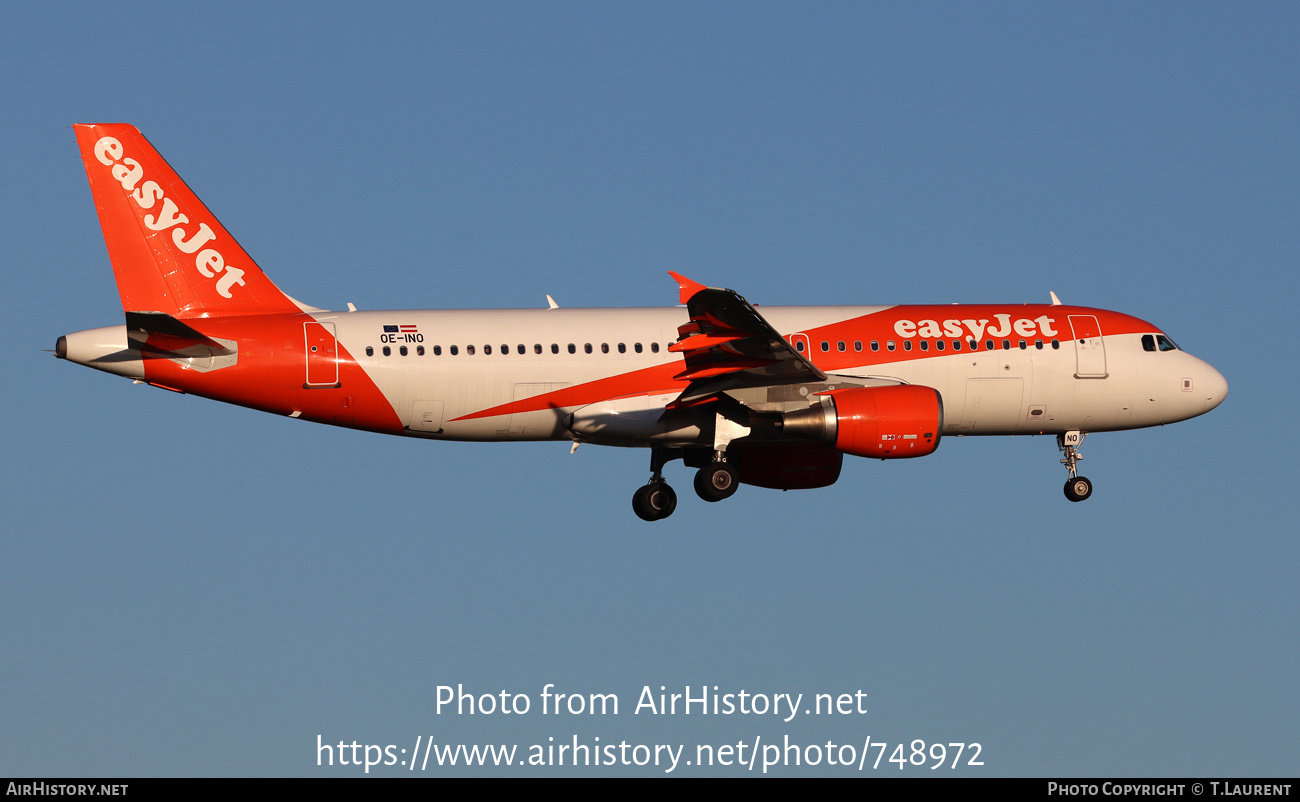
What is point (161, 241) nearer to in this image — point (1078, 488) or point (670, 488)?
point (670, 488)

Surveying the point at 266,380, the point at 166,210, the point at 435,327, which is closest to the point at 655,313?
the point at 435,327

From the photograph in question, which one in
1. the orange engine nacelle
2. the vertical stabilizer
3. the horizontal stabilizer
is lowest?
the orange engine nacelle

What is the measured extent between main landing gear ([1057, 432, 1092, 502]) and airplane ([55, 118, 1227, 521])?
0.57 meters

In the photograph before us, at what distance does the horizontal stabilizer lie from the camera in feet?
112

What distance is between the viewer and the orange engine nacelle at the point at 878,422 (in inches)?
1390

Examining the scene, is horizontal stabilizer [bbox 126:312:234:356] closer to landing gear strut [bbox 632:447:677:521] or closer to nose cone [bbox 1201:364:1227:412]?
landing gear strut [bbox 632:447:677:521]

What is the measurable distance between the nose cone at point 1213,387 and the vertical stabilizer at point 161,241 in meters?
23.9

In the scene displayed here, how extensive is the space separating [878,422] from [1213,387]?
38.1 ft

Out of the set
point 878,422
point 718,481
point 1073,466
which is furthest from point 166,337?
point 1073,466

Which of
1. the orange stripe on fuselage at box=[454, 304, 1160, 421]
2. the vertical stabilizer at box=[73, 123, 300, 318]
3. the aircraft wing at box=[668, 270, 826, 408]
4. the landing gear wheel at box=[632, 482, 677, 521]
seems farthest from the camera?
the landing gear wheel at box=[632, 482, 677, 521]

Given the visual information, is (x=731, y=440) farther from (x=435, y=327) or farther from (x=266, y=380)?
(x=266, y=380)

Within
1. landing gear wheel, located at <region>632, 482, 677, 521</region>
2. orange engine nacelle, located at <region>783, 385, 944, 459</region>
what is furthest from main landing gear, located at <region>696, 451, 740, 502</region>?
orange engine nacelle, located at <region>783, 385, 944, 459</region>

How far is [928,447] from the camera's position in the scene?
35.6 meters

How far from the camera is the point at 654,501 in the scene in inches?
1545
